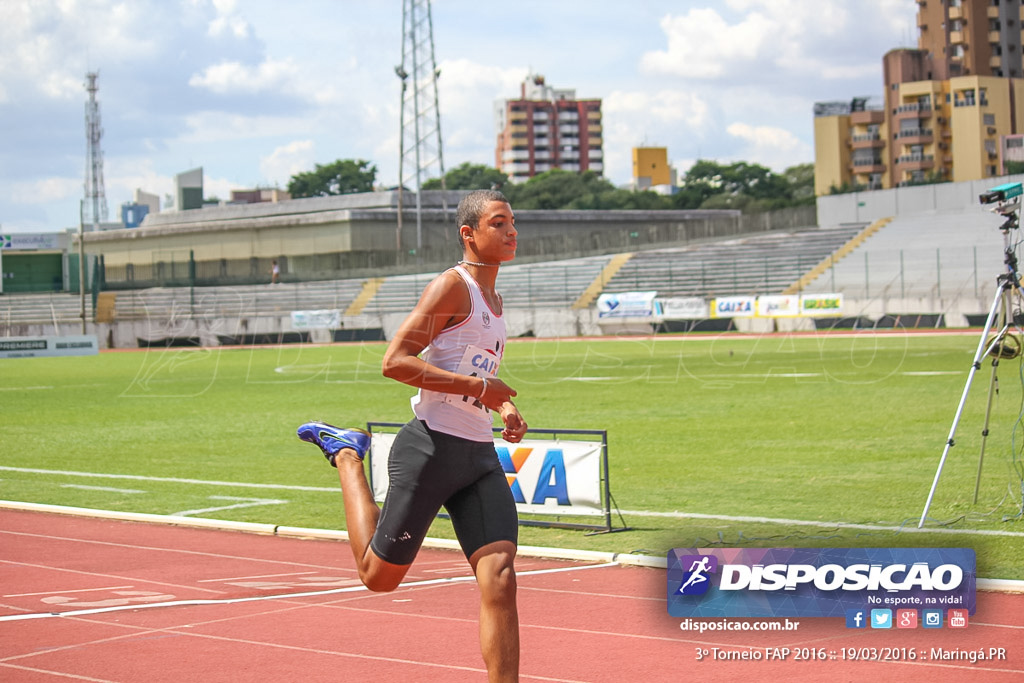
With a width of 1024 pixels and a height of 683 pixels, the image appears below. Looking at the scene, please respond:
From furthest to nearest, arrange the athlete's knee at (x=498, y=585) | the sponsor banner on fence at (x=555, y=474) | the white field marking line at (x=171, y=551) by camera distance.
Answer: the sponsor banner on fence at (x=555, y=474), the white field marking line at (x=171, y=551), the athlete's knee at (x=498, y=585)

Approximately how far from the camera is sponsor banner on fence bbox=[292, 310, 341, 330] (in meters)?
65.3

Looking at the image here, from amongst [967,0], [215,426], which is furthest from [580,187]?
[215,426]

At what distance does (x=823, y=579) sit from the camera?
20.2 feet

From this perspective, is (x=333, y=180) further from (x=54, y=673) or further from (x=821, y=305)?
(x=54, y=673)

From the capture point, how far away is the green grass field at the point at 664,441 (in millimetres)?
11305

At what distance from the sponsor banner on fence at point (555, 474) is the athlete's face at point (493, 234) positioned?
6108 millimetres

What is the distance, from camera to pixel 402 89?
78938mm

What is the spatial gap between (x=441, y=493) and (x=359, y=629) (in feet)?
9.23

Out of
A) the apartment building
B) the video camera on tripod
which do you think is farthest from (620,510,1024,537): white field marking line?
the apartment building

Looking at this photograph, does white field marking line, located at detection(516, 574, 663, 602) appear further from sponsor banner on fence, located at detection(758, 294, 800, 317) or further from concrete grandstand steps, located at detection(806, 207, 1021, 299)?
sponsor banner on fence, located at detection(758, 294, 800, 317)

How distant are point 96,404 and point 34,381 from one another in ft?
35.8

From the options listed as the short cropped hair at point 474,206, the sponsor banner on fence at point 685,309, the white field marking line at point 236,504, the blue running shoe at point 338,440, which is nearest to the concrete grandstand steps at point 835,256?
the sponsor banner on fence at point 685,309

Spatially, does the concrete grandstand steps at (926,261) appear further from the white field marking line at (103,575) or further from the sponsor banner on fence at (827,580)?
the sponsor banner on fence at (827,580)

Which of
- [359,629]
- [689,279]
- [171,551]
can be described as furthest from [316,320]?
[359,629]
